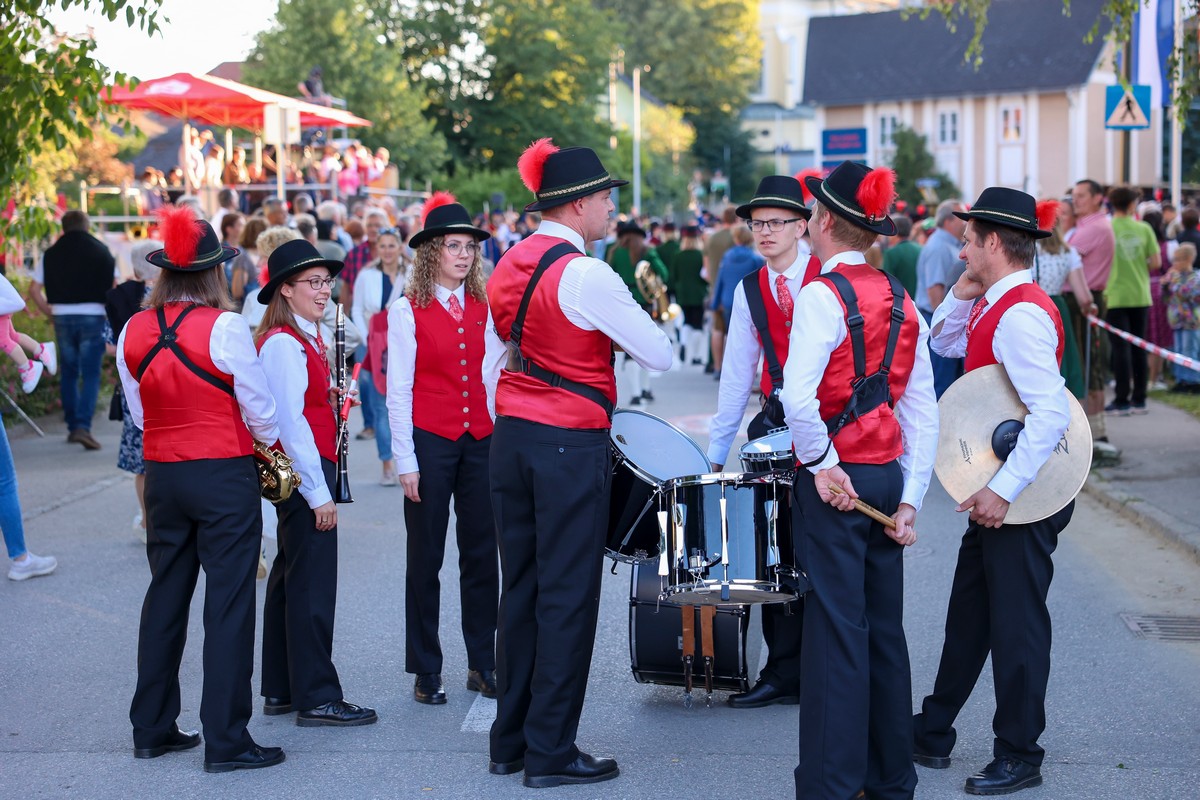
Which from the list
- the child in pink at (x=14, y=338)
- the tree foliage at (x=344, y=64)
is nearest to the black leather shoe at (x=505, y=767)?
the child in pink at (x=14, y=338)

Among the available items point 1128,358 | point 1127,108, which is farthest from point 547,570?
point 1127,108

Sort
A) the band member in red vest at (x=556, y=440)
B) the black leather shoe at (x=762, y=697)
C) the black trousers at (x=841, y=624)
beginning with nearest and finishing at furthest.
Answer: the black trousers at (x=841, y=624)
the band member in red vest at (x=556, y=440)
the black leather shoe at (x=762, y=697)

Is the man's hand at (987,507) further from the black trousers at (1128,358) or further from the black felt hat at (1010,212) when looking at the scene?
the black trousers at (1128,358)

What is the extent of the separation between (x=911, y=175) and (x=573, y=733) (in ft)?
200

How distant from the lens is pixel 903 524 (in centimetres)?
439

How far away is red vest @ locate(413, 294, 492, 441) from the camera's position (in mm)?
5746

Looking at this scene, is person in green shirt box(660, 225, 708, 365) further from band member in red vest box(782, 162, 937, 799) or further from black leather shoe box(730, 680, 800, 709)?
band member in red vest box(782, 162, 937, 799)

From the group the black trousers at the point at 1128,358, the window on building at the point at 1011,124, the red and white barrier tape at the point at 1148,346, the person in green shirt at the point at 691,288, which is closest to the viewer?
the red and white barrier tape at the point at 1148,346

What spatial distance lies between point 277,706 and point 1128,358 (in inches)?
399

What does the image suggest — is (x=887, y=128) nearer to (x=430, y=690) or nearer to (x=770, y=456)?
(x=430, y=690)

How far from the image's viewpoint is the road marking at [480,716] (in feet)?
18.0

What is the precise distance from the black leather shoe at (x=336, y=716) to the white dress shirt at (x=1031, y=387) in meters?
2.58

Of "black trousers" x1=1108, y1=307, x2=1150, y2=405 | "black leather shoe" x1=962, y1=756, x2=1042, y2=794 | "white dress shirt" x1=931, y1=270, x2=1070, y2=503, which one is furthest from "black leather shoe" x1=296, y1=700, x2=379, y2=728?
"black trousers" x1=1108, y1=307, x2=1150, y2=405

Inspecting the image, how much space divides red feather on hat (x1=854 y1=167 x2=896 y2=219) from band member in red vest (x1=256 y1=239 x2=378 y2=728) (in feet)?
7.29
